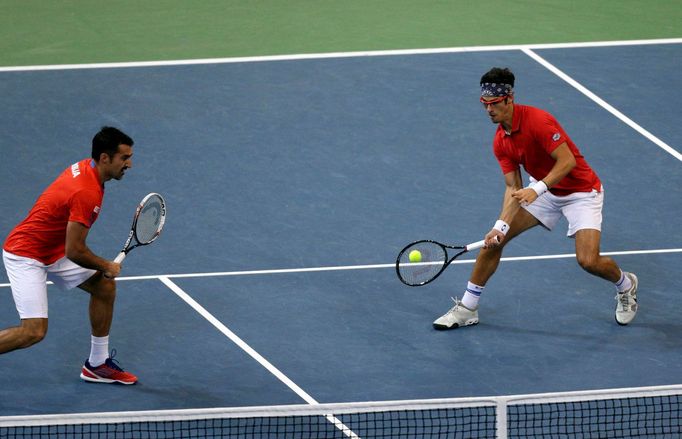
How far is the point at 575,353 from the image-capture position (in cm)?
858

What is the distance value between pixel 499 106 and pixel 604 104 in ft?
16.1

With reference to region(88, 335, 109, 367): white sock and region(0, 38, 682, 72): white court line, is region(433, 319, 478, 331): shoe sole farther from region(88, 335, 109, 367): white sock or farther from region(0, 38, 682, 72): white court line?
region(0, 38, 682, 72): white court line

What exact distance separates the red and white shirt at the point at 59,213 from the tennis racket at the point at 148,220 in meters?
0.37

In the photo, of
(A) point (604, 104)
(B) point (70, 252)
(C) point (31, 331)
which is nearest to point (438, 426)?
(B) point (70, 252)

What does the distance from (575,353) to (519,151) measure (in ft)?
4.87

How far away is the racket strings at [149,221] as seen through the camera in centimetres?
816

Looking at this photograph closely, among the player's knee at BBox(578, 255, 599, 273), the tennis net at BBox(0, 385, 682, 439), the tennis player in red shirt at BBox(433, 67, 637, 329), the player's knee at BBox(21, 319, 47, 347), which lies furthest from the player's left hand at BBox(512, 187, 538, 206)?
the player's knee at BBox(21, 319, 47, 347)

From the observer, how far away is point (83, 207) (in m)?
7.55

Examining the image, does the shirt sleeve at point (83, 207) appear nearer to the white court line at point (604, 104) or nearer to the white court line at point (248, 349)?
the white court line at point (248, 349)

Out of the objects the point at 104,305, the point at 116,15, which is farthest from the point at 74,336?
the point at 116,15

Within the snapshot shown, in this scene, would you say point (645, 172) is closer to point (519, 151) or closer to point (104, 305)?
point (519, 151)

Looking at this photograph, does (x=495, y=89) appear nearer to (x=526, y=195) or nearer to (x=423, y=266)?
(x=526, y=195)

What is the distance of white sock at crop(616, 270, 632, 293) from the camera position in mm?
8820

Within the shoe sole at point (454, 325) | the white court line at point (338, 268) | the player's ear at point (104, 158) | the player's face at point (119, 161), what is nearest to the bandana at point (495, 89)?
the shoe sole at point (454, 325)
